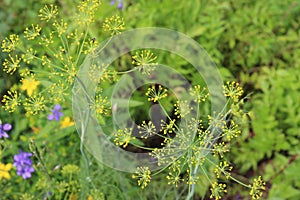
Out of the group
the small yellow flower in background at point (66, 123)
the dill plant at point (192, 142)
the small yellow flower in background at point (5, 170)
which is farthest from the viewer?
the small yellow flower in background at point (66, 123)

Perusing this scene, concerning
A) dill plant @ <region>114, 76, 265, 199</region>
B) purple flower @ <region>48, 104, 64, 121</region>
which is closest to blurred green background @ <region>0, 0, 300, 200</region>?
purple flower @ <region>48, 104, 64, 121</region>

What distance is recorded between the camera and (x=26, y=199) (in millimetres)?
→ 2258

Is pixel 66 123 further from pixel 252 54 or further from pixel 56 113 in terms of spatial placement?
pixel 252 54

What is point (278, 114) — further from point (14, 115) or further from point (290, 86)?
point (14, 115)

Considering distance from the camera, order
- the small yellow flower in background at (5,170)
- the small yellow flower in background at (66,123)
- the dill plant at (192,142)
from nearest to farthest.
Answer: the dill plant at (192,142)
the small yellow flower in background at (5,170)
the small yellow flower in background at (66,123)

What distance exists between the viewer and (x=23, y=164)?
252cm

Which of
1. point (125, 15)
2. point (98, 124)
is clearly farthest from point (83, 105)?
point (125, 15)

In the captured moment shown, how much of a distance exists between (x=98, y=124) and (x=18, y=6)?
1496 millimetres

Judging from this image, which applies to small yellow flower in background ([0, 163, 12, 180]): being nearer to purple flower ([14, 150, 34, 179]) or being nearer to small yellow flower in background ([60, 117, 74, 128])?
purple flower ([14, 150, 34, 179])

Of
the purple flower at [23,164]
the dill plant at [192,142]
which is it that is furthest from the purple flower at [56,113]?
the dill plant at [192,142]

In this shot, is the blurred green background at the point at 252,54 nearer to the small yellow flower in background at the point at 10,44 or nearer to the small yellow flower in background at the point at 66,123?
the small yellow flower in background at the point at 66,123

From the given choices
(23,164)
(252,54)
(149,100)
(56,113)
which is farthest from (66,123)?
(252,54)

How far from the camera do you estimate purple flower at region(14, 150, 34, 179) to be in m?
2.49

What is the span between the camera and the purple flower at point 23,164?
2.49 meters
